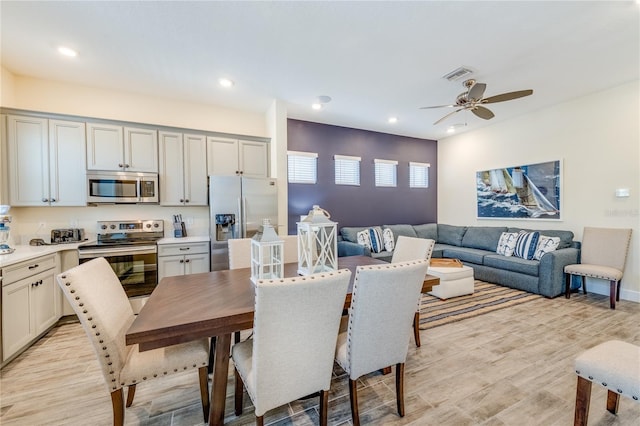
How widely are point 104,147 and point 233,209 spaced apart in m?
1.71

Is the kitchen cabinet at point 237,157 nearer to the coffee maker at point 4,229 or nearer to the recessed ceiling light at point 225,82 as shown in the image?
the recessed ceiling light at point 225,82

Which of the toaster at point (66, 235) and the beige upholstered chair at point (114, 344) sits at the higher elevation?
the toaster at point (66, 235)

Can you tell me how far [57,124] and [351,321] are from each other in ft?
13.0

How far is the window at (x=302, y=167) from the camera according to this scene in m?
4.73

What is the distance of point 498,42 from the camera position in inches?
101

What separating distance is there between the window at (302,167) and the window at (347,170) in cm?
48

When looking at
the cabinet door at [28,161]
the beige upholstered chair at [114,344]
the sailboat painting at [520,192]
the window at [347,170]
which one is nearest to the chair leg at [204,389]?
the beige upholstered chair at [114,344]

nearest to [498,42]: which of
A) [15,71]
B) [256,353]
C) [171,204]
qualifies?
[256,353]

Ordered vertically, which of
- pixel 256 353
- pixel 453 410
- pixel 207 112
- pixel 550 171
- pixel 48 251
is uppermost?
pixel 207 112

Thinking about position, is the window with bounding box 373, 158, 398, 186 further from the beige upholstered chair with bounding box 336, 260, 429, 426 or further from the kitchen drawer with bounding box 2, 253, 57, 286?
the kitchen drawer with bounding box 2, 253, 57, 286

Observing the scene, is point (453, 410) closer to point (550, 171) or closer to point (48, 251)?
point (48, 251)

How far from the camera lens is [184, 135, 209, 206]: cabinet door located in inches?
145

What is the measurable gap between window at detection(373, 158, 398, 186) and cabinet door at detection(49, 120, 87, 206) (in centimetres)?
467

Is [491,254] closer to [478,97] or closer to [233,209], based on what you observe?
[478,97]
